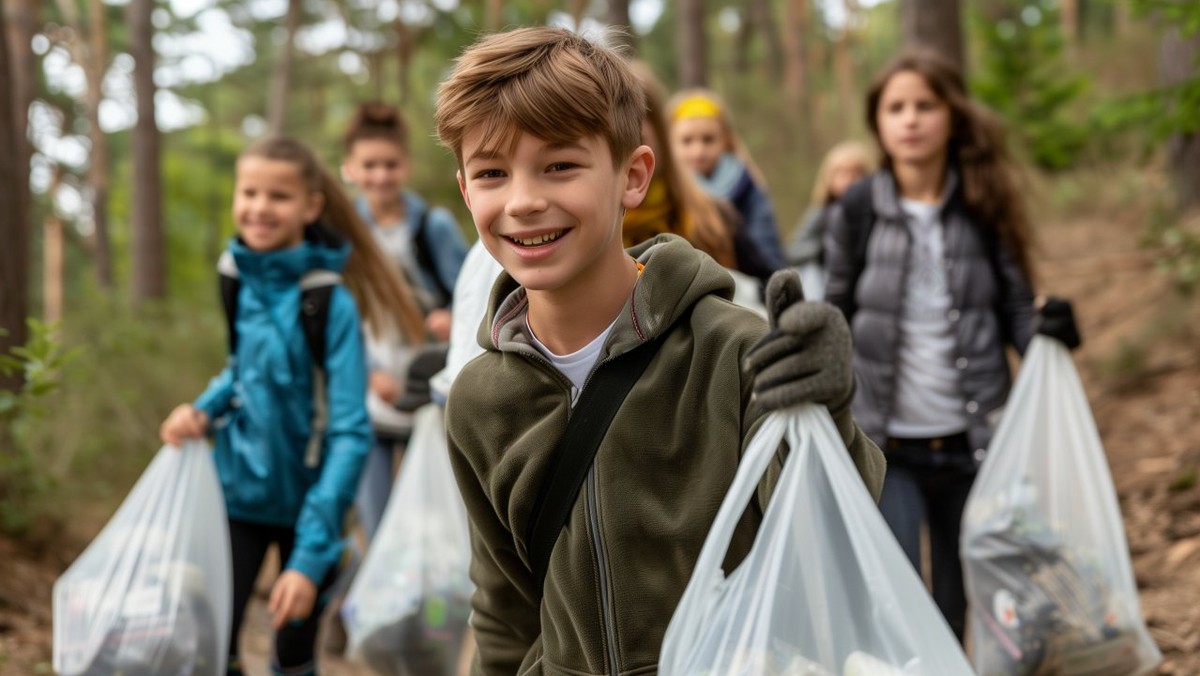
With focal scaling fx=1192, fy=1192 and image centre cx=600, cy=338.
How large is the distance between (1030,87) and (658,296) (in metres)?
12.2

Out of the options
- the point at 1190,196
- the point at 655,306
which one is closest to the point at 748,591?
the point at 655,306

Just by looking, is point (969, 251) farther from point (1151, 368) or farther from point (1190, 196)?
point (1190, 196)

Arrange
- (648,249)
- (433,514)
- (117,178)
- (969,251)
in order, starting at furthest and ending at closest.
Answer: (117,178) → (433,514) → (969,251) → (648,249)

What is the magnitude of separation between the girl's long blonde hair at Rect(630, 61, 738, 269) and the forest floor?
137 centimetres

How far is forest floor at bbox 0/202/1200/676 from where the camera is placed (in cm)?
454

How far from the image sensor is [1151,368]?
733 centimetres

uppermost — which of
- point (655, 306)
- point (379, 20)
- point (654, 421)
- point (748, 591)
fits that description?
point (379, 20)

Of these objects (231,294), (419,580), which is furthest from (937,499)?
(231,294)

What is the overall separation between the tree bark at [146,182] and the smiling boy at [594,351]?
16.3 metres

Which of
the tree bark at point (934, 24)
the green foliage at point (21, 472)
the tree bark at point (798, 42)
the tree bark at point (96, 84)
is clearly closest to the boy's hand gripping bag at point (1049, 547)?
the green foliage at point (21, 472)

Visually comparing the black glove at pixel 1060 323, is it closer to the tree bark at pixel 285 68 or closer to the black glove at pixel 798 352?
the black glove at pixel 798 352

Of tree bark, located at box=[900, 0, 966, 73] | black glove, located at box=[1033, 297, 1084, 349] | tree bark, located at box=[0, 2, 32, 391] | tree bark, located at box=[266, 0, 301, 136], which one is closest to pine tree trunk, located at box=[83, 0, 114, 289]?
tree bark, located at box=[266, 0, 301, 136]

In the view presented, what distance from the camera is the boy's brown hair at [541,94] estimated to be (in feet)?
6.28

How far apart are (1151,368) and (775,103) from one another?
16.3m
